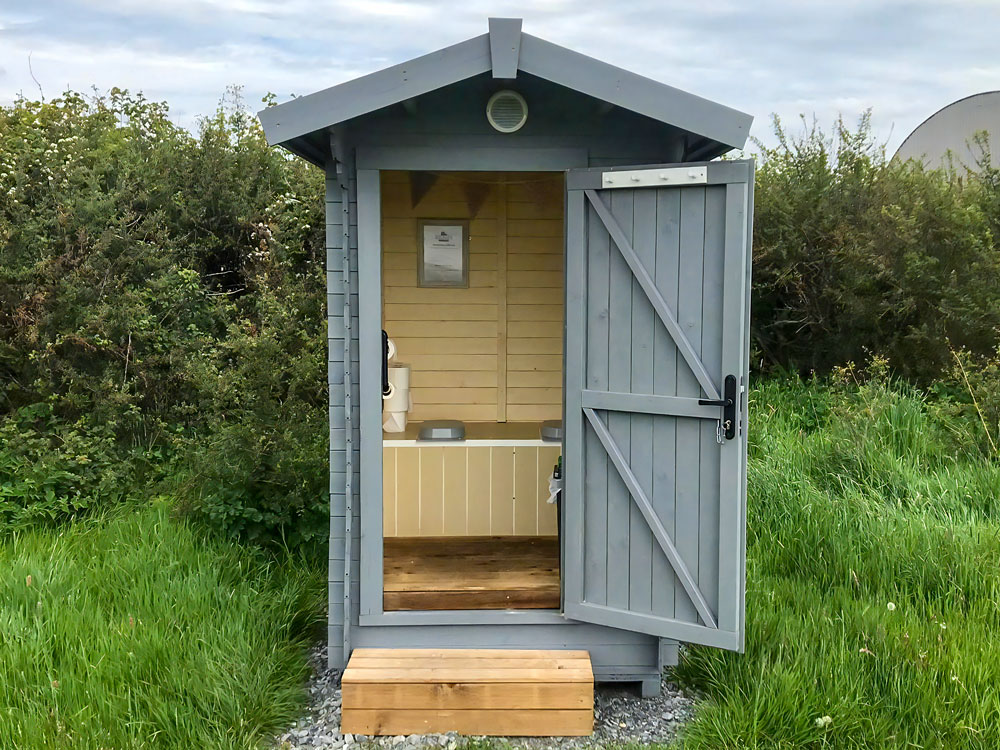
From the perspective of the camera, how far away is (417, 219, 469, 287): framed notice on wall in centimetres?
510

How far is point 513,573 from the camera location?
3.96 metres

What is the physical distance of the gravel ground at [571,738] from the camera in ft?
10.6

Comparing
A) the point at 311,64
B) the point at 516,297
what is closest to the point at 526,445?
the point at 516,297

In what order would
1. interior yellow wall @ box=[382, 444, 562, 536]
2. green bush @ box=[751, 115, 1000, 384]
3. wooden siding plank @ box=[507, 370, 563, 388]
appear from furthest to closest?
green bush @ box=[751, 115, 1000, 384] → wooden siding plank @ box=[507, 370, 563, 388] → interior yellow wall @ box=[382, 444, 562, 536]

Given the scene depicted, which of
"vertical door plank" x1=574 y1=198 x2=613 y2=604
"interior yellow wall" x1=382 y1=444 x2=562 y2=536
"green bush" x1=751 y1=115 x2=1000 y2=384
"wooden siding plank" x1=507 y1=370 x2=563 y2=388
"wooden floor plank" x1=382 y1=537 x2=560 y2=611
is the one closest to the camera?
"vertical door plank" x1=574 y1=198 x2=613 y2=604

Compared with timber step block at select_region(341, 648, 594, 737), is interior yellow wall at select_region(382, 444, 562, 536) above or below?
above

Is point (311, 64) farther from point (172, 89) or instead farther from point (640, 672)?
point (640, 672)

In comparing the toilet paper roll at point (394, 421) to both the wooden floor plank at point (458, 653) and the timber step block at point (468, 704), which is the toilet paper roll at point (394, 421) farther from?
the timber step block at point (468, 704)

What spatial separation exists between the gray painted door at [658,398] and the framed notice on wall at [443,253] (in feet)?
6.09

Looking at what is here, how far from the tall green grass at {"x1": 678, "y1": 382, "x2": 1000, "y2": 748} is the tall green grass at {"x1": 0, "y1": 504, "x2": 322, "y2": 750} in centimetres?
179

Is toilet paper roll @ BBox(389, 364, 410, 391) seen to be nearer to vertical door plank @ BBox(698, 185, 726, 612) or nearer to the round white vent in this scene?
the round white vent

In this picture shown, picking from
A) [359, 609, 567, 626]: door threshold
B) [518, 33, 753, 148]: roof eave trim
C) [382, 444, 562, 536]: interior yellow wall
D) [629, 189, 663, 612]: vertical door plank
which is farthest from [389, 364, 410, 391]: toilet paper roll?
[518, 33, 753, 148]: roof eave trim

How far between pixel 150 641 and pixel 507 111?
104 inches

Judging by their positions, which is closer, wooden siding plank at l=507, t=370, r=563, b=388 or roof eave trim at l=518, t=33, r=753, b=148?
roof eave trim at l=518, t=33, r=753, b=148
